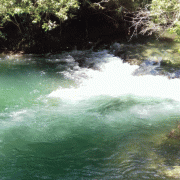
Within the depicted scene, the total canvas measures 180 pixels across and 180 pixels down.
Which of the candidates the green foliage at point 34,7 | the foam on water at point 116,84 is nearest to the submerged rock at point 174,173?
the foam on water at point 116,84

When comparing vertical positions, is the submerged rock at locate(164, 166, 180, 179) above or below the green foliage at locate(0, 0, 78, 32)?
below

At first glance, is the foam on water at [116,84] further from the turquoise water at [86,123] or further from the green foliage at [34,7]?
the green foliage at [34,7]

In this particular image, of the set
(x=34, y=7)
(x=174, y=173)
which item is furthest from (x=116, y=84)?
(x=34, y=7)

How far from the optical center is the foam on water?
7727 mm

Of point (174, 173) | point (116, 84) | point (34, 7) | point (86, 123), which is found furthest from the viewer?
point (34, 7)

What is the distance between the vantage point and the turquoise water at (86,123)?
171 inches

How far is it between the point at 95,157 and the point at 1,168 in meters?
2.21

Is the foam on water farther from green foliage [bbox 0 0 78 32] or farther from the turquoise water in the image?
green foliage [bbox 0 0 78 32]

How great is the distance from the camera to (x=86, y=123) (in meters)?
5.96

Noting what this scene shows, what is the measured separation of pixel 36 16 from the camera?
10539 mm

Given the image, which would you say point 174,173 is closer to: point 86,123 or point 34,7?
point 86,123

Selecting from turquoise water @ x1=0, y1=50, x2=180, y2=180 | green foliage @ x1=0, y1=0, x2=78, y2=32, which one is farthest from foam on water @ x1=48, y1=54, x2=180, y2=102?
green foliage @ x1=0, y1=0, x2=78, y2=32

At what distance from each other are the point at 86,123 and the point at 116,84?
326cm

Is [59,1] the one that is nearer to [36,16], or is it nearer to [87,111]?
[36,16]
